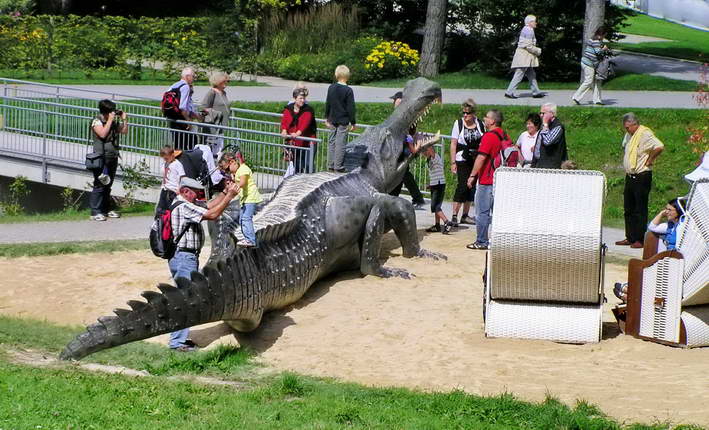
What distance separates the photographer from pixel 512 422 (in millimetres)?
8430

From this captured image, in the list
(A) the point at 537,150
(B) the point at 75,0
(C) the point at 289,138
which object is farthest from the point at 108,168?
(B) the point at 75,0

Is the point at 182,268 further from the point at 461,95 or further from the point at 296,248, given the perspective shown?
the point at 461,95

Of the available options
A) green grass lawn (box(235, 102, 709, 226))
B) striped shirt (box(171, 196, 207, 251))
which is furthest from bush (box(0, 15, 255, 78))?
striped shirt (box(171, 196, 207, 251))

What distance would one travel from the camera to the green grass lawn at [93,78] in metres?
29.0

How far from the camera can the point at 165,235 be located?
35.7ft

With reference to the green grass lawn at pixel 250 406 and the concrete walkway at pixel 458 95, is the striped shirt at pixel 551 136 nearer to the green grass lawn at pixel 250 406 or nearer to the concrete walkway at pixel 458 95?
the green grass lawn at pixel 250 406

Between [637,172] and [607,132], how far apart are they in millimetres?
7403

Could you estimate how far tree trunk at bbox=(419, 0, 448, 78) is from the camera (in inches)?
1167

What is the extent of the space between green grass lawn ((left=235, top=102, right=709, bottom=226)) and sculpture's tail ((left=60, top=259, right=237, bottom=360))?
946 centimetres

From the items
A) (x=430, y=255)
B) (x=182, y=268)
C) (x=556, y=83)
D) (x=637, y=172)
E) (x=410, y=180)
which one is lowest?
(x=430, y=255)

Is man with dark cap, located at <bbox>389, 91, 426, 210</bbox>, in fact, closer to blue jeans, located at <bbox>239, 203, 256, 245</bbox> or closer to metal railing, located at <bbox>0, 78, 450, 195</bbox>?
metal railing, located at <bbox>0, 78, 450, 195</bbox>

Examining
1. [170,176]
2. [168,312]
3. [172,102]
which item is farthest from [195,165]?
[172,102]

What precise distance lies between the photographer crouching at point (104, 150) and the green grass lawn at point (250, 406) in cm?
690

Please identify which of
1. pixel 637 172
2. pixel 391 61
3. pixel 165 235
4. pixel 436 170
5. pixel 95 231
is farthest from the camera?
pixel 391 61
